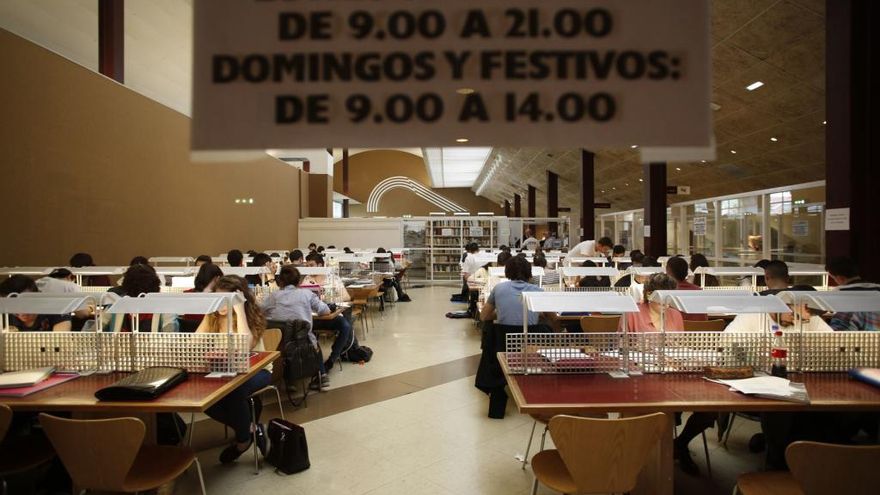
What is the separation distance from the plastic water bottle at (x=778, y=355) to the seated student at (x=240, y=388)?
113 inches

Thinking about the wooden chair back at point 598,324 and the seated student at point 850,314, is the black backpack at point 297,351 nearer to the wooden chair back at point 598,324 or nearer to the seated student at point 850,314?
the wooden chair back at point 598,324

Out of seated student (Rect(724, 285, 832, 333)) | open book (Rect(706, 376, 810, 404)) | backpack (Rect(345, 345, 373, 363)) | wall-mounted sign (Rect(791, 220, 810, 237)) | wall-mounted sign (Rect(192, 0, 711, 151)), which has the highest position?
wall-mounted sign (Rect(192, 0, 711, 151))

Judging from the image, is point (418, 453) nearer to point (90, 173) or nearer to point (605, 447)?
point (605, 447)

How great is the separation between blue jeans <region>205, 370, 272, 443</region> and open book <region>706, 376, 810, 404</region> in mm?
2608

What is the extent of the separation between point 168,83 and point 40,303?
8493 millimetres

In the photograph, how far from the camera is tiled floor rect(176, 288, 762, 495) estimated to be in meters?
2.98

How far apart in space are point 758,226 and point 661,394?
6.38 metres

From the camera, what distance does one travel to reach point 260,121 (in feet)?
4.22

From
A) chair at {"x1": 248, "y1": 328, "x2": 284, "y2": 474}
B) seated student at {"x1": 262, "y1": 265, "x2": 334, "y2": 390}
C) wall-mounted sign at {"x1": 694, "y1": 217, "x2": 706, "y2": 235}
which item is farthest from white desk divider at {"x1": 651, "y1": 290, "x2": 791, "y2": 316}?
wall-mounted sign at {"x1": 694, "y1": 217, "x2": 706, "y2": 235}

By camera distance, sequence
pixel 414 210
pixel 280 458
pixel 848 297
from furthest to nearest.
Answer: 1. pixel 414 210
2. pixel 280 458
3. pixel 848 297

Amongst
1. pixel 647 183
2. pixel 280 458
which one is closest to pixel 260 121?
pixel 280 458

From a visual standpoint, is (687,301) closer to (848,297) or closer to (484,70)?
(848,297)

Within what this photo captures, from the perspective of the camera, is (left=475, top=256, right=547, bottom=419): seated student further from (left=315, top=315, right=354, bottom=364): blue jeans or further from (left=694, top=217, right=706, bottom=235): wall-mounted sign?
(left=694, top=217, right=706, bottom=235): wall-mounted sign

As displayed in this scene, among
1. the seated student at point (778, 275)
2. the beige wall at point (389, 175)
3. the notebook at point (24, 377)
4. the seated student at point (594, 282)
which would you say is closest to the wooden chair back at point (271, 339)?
the notebook at point (24, 377)
